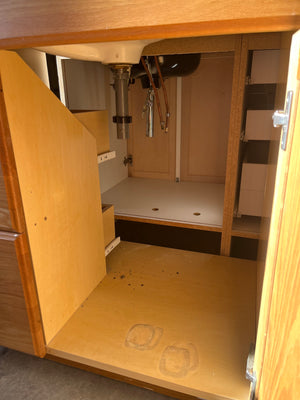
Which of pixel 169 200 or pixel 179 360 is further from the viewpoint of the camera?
pixel 169 200

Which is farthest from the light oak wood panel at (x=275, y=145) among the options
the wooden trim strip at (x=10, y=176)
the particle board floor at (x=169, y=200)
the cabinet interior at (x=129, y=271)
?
the wooden trim strip at (x=10, y=176)

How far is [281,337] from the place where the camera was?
0.45m

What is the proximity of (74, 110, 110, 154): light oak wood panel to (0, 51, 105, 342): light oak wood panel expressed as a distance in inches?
2.7

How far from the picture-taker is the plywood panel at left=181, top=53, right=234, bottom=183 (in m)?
1.68

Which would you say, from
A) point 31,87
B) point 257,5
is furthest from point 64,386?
point 257,5

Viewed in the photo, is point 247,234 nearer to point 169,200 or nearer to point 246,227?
point 246,227

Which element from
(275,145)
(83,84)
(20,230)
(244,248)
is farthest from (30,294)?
(83,84)

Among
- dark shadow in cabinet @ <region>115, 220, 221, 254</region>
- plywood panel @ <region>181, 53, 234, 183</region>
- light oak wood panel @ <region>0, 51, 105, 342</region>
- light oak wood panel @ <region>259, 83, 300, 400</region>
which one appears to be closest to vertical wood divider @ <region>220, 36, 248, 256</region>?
dark shadow in cabinet @ <region>115, 220, 221, 254</region>

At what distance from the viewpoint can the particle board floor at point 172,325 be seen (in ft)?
2.48

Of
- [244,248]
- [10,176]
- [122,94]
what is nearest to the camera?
[10,176]

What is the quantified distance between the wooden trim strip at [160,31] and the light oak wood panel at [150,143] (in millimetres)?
1301

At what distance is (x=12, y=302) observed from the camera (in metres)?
0.78

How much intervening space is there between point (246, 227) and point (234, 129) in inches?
16.6

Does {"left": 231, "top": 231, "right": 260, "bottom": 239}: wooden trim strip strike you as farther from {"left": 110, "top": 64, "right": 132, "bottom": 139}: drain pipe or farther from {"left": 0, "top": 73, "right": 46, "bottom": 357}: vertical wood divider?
{"left": 0, "top": 73, "right": 46, "bottom": 357}: vertical wood divider
